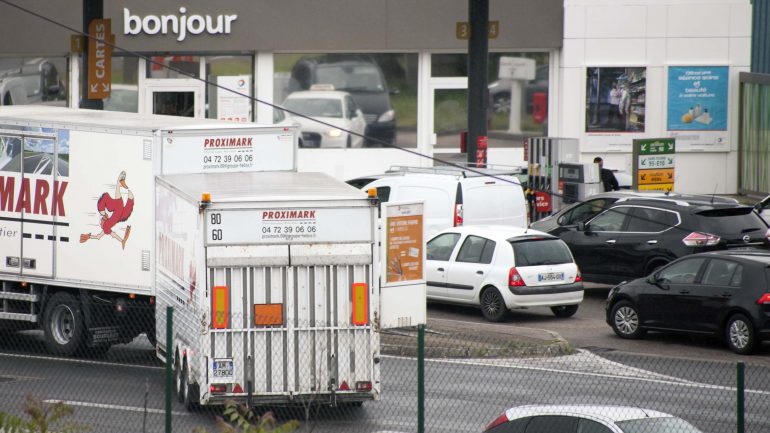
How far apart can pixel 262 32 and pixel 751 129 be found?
544 inches

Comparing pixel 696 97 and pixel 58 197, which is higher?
pixel 696 97

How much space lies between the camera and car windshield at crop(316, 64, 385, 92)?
37.5 m

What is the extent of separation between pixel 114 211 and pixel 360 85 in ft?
69.4

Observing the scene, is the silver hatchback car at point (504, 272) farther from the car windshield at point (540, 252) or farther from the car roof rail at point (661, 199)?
the car roof rail at point (661, 199)

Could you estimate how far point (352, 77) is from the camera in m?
37.6

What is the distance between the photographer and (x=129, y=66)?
37375 millimetres

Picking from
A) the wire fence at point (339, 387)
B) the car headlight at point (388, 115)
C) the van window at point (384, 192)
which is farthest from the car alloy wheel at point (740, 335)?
the car headlight at point (388, 115)

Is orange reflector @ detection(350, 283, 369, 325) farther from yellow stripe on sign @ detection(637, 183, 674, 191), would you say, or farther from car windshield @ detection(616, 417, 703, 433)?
yellow stripe on sign @ detection(637, 183, 674, 191)

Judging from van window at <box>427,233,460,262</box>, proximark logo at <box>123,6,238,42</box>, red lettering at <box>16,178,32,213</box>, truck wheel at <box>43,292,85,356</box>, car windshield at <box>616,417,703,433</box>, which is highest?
proximark logo at <box>123,6,238,42</box>

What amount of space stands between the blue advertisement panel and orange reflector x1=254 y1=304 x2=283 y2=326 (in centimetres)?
2620

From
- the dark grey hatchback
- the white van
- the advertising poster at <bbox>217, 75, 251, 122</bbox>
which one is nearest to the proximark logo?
the advertising poster at <bbox>217, 75, 251, 122</bbox>

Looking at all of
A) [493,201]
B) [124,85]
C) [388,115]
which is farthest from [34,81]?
[493,201]

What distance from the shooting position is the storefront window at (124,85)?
3731 centimetres

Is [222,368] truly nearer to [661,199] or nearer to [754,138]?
[661,199]
